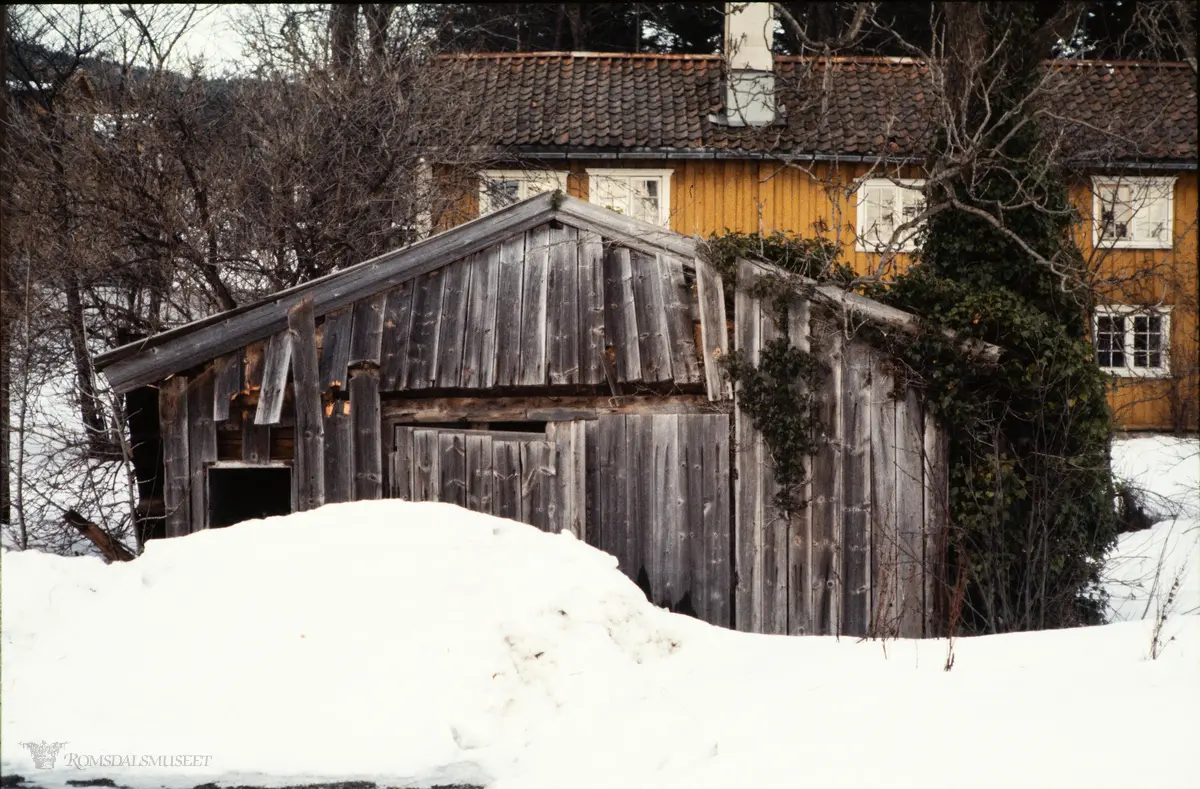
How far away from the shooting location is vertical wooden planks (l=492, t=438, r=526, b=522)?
880 cm

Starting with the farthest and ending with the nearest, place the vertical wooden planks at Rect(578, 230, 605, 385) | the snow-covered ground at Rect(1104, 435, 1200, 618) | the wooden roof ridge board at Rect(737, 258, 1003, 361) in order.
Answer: the snow-covered ground at Rect(1104, 435, 1200, 618)
the vertical wooden planks at Rect(578, 230, 605, 385)
the wooden roof ridge board at Rect(737, 258, 1003, 361)

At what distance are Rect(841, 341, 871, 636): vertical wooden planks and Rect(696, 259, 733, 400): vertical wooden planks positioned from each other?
1.02 meters

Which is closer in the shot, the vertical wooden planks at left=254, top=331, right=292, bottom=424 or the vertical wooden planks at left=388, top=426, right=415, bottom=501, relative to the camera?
the vertical wooden planks at left=254, top=331, right=292, bottom=424

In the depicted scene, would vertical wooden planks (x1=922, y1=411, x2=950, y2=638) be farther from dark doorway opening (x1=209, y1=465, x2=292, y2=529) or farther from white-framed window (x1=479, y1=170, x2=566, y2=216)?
white-framed window (x1=479, y1=170, x2=566, y2=216)

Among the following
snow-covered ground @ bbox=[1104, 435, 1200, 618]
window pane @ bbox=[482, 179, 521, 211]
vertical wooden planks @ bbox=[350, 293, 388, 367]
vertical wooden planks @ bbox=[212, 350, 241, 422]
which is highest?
window pane @ bbox=[482, 179, 521, 211]

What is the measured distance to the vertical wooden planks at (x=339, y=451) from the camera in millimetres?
8898

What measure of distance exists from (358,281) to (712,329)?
10.1 feet

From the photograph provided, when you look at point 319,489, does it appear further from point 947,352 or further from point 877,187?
point 877,187

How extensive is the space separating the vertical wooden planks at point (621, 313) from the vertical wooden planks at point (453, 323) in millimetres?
1239

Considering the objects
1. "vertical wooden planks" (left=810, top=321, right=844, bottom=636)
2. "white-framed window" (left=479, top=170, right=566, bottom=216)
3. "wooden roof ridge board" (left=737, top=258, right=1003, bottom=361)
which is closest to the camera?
"wooden roof ridge board" (left=737, top=258, right=1003, bottom=361)

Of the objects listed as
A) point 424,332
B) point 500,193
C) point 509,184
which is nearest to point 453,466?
point 424,332

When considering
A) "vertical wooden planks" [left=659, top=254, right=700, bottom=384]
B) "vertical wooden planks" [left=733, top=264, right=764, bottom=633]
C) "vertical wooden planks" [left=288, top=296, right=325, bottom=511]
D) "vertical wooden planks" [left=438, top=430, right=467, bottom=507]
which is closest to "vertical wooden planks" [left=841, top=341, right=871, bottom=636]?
"vertical wooden planks" [left=733, top=264, right=764, bottom=633]

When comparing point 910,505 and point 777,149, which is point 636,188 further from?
point 910,505

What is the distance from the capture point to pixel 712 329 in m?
8.54
